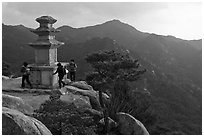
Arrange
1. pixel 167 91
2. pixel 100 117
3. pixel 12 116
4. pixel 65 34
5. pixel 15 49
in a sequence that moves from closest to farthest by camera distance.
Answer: pixel 12 116 → pixel 100 117 → pixel 167 91 → pixel 15 49 → pixel 65 34

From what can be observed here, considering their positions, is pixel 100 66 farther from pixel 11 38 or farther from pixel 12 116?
pixel 11 38

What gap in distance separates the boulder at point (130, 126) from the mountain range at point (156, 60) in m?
9.62

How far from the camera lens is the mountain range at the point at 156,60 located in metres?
31.4

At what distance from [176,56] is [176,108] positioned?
94.6 ft

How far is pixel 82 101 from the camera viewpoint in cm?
967

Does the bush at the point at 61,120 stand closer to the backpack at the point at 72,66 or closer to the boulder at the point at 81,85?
the boulder at the point at 81,85

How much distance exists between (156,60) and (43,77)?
4794cm

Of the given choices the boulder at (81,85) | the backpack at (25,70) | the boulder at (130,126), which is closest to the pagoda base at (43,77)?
the backpack at (25,70)

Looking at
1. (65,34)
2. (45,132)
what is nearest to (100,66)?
(45,132)

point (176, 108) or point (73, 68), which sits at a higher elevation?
point (73, 68)

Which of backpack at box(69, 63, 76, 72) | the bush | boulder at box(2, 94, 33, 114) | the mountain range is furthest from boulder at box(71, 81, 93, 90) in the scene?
the mountain range

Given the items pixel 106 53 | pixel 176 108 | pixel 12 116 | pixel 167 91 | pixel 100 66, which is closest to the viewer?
pixel 12 116

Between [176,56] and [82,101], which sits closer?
[82,101]

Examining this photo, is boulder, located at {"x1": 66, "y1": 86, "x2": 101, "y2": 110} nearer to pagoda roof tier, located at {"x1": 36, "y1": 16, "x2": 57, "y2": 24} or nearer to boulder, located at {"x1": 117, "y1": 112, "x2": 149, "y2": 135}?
boulder, located at {"x1": 117, "y1": 112, "x2": 149, "y2": 135}
